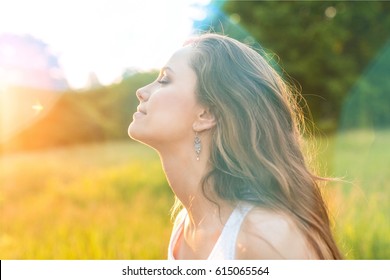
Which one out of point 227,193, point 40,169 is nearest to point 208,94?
point 227,193

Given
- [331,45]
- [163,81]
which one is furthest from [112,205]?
[331,45]

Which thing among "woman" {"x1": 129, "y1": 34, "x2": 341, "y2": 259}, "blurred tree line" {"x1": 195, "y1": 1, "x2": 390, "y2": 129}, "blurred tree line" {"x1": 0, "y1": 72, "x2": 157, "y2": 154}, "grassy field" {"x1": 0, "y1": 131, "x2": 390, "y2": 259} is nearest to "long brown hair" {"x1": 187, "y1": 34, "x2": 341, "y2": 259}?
"woman" {"x1": 129, "y1": 34, "x2": 341, "y2": 259}

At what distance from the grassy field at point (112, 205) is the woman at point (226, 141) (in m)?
0.39

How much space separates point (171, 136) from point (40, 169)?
456cm

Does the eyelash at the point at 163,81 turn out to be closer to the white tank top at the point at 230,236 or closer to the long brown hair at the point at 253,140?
the long brown hair at the point at 253,140

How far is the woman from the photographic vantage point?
168 centimetres

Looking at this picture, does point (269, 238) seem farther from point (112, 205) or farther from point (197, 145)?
point (112, 205)

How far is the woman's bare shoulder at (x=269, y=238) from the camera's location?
61.0 inches

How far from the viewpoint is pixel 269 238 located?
154 cm

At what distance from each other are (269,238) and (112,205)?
325cm

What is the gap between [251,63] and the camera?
176cm

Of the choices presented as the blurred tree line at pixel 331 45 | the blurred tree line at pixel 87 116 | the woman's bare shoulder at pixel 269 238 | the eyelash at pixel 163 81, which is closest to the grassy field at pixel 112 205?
the woman's bare shoulder at pixel 269 238

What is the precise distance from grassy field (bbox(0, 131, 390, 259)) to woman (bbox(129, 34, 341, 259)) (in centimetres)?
39

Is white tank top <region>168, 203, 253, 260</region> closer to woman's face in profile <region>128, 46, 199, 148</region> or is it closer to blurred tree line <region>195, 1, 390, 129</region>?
woman's face in profile <region>128, 46, 199, 148</region>
